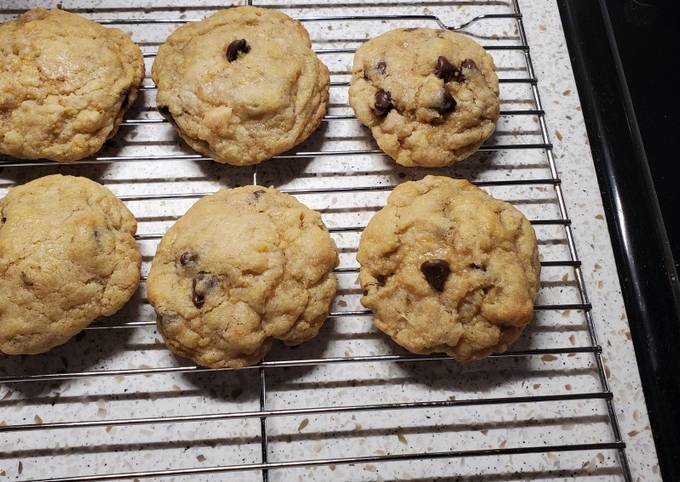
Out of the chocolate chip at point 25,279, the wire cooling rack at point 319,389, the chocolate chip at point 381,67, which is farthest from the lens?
the chocolate chip at point 381,67

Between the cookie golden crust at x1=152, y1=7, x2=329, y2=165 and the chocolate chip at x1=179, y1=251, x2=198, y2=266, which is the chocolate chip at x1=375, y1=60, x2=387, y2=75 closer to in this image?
the cookie golden crust at x1=152, y1=7, x2=329, y2=165

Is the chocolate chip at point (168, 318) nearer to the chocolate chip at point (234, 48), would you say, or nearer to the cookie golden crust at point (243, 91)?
the cookie golden crust at point (243, 91)

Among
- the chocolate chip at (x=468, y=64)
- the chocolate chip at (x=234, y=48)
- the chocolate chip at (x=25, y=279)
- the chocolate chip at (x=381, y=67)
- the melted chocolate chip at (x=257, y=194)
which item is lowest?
the chocolate chip at (x=25, y=279)

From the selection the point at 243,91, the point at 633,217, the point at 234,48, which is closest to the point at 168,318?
the point at 243,91

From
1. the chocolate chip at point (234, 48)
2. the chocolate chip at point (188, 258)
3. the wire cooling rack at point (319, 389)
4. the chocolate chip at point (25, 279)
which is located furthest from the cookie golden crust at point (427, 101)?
the chocolate chip at point (25, 279)

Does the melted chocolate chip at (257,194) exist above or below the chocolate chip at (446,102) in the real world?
below

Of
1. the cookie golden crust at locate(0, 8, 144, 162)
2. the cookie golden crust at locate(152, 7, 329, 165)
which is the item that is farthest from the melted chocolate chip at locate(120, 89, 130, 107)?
the cookie golden crust at locate(152, 7, 329, 165)

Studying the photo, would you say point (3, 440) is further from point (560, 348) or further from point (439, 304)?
point (560, 348)
